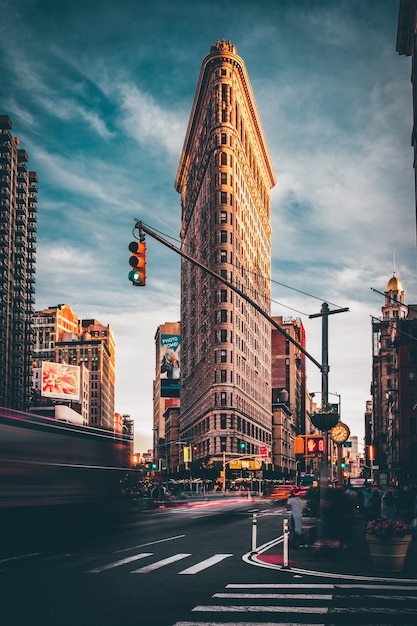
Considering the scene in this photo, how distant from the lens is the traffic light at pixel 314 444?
70.8 feet

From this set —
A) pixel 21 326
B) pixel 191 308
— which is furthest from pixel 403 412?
pixel 21 326

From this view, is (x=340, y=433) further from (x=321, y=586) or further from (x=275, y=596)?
(x=275, y=596)

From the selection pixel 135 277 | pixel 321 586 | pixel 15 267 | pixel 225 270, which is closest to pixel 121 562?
pixel 321 586

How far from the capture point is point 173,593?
13523 mm

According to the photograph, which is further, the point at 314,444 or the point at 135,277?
the point at 314,444

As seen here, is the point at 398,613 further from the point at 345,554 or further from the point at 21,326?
the point at 21,326

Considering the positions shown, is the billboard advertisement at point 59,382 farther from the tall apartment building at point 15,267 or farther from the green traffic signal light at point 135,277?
the green traffic signal light at point 135,277

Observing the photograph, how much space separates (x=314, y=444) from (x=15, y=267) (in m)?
128

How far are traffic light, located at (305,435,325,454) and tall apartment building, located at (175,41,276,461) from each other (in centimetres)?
9443

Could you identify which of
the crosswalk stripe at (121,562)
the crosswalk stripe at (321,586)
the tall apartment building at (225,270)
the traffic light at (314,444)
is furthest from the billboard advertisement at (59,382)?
the crosswalk stripe at (321,586)

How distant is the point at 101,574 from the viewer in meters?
16.3

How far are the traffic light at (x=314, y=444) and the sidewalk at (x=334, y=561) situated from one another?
8.88 feet

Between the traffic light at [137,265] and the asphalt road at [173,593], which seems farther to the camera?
the traffic light at [137,265]

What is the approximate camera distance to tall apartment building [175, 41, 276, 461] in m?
120
